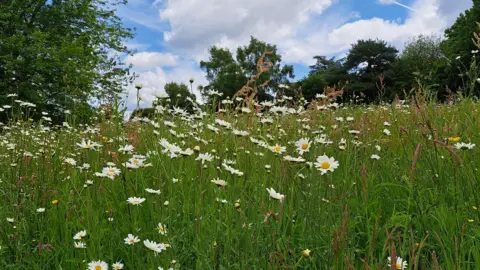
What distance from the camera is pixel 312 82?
1652 inches

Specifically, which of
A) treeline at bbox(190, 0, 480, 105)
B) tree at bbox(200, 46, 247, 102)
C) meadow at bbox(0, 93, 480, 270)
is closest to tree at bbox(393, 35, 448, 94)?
treeline at bbox(190, 0, 480, 105)

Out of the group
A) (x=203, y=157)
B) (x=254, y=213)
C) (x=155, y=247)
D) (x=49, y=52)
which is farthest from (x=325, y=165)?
(x=49, y=52)

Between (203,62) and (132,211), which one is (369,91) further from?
(132,211)

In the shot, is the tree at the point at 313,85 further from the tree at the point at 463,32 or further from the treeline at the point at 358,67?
the tree at the point at 463,32

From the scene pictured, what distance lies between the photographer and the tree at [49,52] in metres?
17.0

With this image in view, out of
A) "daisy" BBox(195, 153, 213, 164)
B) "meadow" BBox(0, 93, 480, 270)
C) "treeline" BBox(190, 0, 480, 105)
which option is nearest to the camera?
"meadow" BBox(0, 93, 480, 270)

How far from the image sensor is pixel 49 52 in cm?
1725

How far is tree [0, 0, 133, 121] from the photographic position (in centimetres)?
1702

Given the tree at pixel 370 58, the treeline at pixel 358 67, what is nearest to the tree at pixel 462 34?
the treeline at pixel 358 67

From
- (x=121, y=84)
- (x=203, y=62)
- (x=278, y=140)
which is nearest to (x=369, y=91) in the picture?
(x=203, y=62)

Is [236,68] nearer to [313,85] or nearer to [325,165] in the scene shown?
[313,85]

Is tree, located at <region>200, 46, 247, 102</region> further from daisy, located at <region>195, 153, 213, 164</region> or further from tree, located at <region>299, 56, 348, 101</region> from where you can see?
daisy, located at <region>195, 153, 213, 164</region>

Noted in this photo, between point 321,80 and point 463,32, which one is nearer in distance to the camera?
point 463,32

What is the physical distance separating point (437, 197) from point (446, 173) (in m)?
0.40
